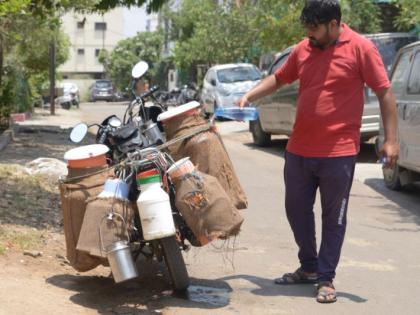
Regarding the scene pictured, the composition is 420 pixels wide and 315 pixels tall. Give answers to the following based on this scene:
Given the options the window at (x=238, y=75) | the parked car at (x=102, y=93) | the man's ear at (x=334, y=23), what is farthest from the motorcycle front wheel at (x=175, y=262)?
the parked car at (x=102, y=93)

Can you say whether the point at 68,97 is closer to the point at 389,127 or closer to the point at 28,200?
the point at 28,200

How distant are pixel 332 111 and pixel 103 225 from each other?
1707 millimetres

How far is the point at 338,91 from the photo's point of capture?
5215mm

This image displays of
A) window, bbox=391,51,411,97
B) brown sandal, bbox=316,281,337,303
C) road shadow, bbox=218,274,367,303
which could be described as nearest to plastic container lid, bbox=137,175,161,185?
road shadow, bbox=218,274,367,303

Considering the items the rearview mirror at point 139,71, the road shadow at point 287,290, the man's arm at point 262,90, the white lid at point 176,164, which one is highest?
the rearview mirror at point 139,71

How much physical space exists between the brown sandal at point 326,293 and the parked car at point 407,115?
4035 millimetres

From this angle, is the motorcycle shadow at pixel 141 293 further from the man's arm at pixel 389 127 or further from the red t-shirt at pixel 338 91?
the man's arm at pixel 389 127

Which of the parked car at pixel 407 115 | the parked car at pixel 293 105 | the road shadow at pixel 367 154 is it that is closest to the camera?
the parked car at pixel 407 115

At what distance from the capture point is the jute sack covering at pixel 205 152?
17.7 ft

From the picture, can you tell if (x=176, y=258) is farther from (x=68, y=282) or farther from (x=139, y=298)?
(x=68, y=282)

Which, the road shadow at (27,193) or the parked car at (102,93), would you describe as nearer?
the road shadow at (27,193)

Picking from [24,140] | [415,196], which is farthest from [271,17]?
[415,196]

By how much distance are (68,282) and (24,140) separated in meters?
10.8

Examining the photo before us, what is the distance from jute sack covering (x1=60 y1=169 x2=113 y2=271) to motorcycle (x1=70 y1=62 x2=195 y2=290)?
177 millimetres
